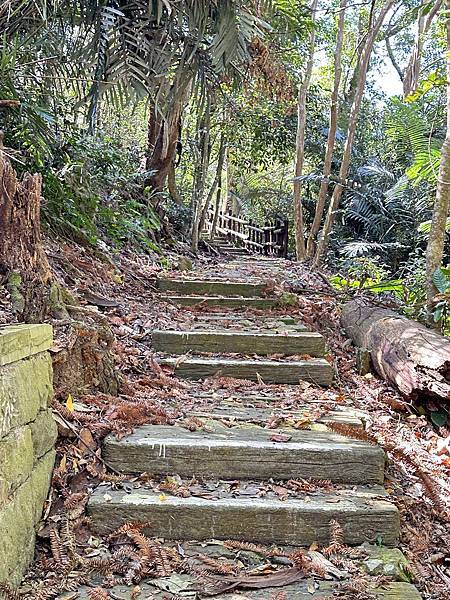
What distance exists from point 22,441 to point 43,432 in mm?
199

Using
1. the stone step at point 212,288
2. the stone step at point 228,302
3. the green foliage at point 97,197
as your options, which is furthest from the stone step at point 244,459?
the stone step at point 212,288

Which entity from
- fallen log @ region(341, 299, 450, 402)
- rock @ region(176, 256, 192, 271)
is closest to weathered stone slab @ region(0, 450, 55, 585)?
fallen log @ region(341, 299, 450, 402)

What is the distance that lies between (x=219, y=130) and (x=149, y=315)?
5598 millimetres

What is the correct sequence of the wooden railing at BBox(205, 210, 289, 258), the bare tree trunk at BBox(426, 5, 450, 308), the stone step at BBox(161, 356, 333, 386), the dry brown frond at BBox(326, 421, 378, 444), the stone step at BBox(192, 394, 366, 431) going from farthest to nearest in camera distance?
the wooden railing at BBox(205, 210, 289, 258) → the bare tree trunk at BBox(426, 5, 450, 308) → the stone step at BBox(161, 356, 333, 386) → the stone step at BBox(192, 394, 366, 431) → the dry brown frond at BBox(326, 421, 378, 444)

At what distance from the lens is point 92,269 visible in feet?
12.6

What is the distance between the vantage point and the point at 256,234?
12.5 meters

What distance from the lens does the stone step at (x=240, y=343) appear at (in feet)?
10.7

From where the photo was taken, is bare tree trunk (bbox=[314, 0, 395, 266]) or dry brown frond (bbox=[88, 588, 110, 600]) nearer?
dry brown frond (bbox=[88, 588, 110, 600])

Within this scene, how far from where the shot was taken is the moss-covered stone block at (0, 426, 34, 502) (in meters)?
1.43

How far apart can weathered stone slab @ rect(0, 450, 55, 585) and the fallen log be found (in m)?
1.81

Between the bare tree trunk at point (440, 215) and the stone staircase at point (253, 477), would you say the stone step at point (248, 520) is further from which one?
the bare tree trunk at point (440, 215)

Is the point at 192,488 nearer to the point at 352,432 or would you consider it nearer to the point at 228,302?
the point at 352,432

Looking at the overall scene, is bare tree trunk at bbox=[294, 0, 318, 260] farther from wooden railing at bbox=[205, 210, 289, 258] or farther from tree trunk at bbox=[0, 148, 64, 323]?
tree trunk at bbox=[0, 148, 64, 323]

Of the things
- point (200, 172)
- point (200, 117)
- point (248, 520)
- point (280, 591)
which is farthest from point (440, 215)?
point (200, 172)
